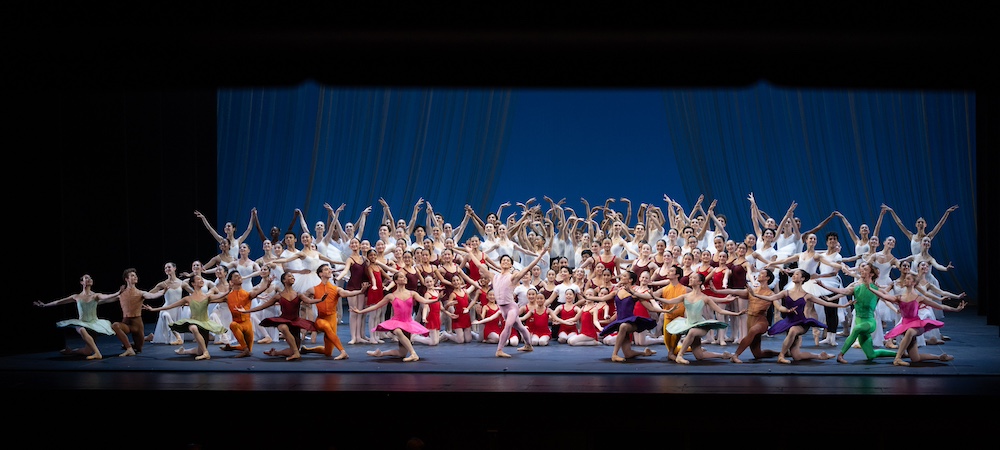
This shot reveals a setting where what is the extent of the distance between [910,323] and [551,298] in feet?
10.5

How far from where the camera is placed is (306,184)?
42.3 ft

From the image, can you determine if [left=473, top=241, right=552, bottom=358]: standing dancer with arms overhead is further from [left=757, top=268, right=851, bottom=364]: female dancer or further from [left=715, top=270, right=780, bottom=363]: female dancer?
[left=757, top=268, right=851, bottom=364]: female dancer

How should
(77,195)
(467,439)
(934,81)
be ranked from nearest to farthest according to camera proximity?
1. (934,81)
2. (467,439)
3. (77,195)

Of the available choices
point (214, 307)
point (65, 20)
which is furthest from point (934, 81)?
point (214, 307)

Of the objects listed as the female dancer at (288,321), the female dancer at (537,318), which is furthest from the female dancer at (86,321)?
the female dancer at (537,318)

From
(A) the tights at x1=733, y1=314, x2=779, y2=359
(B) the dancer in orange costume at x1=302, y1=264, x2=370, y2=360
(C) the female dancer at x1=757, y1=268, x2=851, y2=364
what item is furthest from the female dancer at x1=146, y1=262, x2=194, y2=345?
(C) the female dancer at x1=757, y1=268, x2=851, y2=364

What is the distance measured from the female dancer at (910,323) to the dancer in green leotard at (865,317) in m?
0.08

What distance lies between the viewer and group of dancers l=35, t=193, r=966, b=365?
688cm

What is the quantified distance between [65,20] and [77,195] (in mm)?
8079

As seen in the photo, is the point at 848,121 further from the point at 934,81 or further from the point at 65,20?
the point at 65,20

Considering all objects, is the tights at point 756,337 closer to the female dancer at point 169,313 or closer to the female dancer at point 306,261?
the female dancer at point 306,261

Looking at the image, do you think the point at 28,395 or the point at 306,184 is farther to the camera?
the point at 306,184

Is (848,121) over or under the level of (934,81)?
over

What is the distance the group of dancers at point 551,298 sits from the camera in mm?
6875
